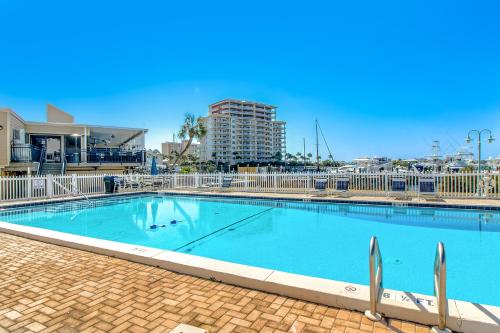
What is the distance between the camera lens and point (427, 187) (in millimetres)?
11797

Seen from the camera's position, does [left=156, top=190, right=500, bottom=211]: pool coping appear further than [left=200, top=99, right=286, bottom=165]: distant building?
No

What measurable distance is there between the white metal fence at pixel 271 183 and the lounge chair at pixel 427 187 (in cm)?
17

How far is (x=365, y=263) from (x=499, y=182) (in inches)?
369

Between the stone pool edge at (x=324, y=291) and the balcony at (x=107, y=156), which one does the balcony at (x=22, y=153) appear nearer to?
the balcony at (x=107, y=156)

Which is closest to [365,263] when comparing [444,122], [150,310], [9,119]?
[150,310]

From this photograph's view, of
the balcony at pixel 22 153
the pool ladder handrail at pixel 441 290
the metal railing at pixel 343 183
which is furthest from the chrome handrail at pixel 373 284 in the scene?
the balcony at pixel 22 153

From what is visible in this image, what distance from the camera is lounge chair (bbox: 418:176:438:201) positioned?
11.7m

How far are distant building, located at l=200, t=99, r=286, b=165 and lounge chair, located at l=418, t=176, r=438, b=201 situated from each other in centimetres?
9026

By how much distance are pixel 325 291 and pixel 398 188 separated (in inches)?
419

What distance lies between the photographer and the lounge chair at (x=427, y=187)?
462 inches

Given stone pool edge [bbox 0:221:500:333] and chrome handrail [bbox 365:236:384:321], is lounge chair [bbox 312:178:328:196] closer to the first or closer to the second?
stone pool edge [bbox 0:221:500:333]

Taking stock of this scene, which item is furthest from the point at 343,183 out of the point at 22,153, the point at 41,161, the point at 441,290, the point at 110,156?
the point at 41,161

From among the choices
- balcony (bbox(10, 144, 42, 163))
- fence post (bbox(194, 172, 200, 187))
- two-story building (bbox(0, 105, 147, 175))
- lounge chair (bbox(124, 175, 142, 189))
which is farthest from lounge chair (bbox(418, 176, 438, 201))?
balcony (bbox(10, 144, 42, 163))

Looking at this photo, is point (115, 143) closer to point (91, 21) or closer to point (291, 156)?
point (91, 21)
